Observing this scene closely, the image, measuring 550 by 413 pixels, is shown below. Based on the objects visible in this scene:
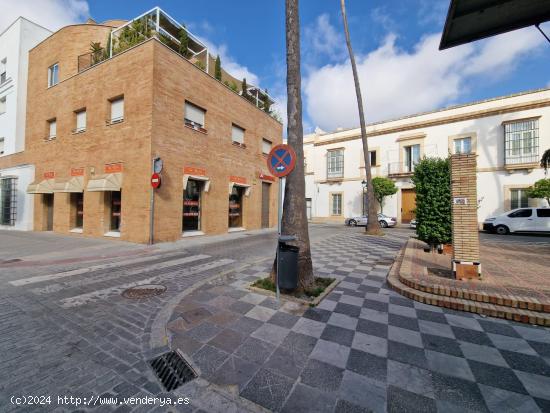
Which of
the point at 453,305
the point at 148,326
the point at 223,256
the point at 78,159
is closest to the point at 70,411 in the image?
the point at 148,326

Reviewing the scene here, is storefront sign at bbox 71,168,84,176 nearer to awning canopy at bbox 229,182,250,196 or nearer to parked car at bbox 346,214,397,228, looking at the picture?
awning canopy at bbox 229,182,250,196

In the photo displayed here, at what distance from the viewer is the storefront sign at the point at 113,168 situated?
10.6 meters

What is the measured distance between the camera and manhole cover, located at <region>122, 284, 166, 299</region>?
14.5 ft

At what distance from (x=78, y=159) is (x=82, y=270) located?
9.01 meters

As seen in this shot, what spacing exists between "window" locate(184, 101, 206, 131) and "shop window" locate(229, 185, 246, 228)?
163 inches

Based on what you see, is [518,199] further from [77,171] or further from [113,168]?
[77,171]

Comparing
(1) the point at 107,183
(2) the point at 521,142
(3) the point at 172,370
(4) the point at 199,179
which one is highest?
(2) the point at 521,142

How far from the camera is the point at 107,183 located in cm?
1044

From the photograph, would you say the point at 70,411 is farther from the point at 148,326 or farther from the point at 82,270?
the point at 82,270

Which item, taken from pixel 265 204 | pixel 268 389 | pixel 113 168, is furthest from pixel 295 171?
pixel 265 204

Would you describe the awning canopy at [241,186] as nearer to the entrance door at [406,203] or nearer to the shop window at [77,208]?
the shop window at [77,208]

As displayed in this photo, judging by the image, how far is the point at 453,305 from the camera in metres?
3.93

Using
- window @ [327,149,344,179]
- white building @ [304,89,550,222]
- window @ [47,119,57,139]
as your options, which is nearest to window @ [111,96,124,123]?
window @ [47,119,57,139]

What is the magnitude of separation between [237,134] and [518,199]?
2077cm
